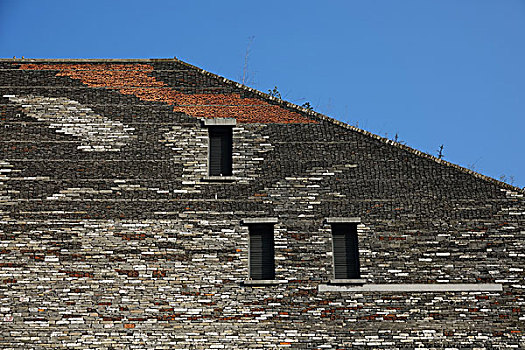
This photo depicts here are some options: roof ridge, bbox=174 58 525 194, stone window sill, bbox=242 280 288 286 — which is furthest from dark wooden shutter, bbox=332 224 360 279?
roof ridge, bbox=174 58 525 194

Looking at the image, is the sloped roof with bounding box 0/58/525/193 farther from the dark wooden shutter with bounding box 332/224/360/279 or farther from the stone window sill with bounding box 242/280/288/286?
the stone window sill with bounding box 242/280/288/286

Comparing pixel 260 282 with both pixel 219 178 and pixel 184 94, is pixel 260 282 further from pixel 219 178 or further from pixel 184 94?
pixel 184 94

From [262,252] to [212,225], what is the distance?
59.1 inches

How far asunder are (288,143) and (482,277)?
6.16 m

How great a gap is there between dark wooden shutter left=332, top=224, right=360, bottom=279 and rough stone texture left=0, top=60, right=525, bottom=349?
29cm

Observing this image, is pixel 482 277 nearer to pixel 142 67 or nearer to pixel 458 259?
pixel 458 259

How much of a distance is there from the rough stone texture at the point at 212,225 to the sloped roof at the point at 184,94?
50mm

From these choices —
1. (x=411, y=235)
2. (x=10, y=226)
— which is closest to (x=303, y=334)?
(x=411, y=235)

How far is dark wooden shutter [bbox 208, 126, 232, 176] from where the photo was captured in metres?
14.6

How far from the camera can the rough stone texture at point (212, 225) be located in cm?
1304

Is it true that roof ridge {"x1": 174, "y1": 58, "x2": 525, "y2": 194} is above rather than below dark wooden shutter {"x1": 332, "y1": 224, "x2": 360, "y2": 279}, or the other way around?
above

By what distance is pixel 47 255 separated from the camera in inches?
531

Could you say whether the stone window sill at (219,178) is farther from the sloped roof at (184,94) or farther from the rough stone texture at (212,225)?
the sloped roof at (184,94)

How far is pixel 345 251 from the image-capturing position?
13.8 metres
